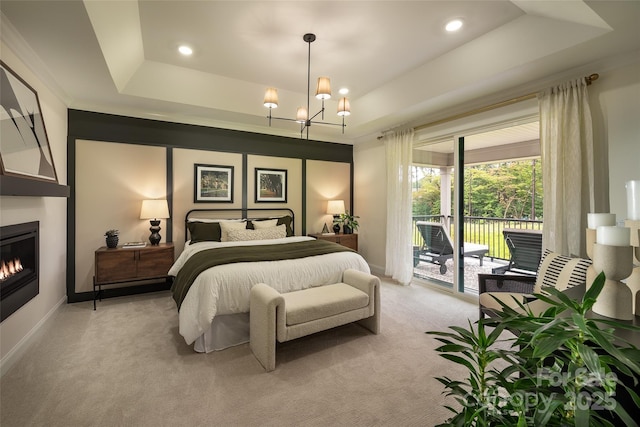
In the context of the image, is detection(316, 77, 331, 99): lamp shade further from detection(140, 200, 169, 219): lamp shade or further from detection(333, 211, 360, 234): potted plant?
detection(333, 211, 360, 234): potted plant

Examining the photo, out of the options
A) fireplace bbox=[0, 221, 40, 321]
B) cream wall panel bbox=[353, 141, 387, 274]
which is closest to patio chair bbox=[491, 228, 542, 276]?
cream wall panel bbox=[353, 141, 387, 274]

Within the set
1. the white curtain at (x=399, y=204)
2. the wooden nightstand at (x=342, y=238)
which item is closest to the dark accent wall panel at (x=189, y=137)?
the white curtain at (x=399, y=204)

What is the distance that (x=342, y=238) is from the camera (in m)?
5.43

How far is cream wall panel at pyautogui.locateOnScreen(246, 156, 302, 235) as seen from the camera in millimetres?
5066

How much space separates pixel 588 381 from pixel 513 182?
17.5 ft

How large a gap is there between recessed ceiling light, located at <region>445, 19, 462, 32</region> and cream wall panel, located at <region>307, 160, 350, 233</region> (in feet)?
10.7

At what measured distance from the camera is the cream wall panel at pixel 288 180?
5.07 metres

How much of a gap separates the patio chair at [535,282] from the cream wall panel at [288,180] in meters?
3.44

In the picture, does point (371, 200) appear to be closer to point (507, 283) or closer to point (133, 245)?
point (507, 283)

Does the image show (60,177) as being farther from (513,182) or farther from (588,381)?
(513,182)

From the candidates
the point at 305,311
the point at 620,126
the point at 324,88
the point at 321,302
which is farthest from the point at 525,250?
the point at 324,88

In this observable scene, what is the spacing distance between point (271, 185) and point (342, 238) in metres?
1.68

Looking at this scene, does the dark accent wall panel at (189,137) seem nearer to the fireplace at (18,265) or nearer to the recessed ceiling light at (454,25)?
the fireplace at (18,265)

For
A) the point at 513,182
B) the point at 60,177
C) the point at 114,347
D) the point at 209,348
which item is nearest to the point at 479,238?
the point at 513,182
